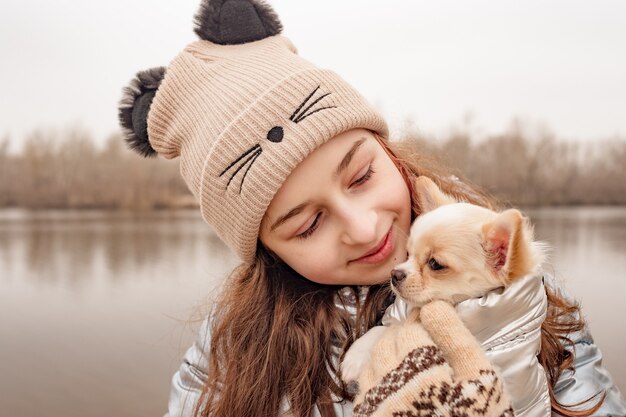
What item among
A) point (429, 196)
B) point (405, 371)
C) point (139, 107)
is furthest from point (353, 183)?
point (139, 107)

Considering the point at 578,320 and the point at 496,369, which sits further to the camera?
the point at 578,320

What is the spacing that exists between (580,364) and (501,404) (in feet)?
2.15

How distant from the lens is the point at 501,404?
4.45 ft

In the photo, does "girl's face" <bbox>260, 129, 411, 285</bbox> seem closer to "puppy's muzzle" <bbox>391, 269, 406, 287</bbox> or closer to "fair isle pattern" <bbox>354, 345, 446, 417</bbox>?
"puppy's muzzle" <bbox>391, 269, 406, 287</bbox>

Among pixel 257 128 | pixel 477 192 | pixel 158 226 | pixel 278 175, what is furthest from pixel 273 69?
pixel 158 226

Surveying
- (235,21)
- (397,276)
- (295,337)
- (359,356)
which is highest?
(235,21)

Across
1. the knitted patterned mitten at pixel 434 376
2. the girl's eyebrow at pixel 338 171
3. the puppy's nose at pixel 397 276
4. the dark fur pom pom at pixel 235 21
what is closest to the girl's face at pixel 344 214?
the girl's eyebrow at pixel 338 171

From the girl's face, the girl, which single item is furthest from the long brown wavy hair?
the girl's face

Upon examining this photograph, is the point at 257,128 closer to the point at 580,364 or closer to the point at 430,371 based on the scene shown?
the point at 430,371

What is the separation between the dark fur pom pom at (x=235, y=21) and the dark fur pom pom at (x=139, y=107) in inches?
9.8

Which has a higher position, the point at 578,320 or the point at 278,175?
the point at 278,175

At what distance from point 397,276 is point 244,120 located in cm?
71

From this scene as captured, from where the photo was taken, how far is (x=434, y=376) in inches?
53.9

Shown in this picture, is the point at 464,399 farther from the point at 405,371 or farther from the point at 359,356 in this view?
the point at 359,356
